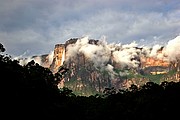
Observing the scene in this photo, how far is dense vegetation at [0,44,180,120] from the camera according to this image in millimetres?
56875

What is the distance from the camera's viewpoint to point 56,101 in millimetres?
79750

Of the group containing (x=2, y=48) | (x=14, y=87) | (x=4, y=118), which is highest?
(x=2, y=48)

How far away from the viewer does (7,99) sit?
2152 inches

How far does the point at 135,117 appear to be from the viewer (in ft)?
259

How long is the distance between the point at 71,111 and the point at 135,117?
13.1 meters

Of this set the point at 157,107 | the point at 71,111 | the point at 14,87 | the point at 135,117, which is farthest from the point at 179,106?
the point at 14,87

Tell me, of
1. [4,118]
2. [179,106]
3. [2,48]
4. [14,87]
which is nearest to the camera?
[4,118]

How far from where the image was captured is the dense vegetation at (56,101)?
187 ft

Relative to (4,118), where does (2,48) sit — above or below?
above

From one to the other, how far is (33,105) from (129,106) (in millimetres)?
25917

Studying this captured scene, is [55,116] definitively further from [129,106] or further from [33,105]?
[129,106]

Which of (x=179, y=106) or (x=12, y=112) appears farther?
(x=179, y=106)

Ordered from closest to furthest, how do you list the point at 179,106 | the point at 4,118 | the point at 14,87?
the point at 4,118
the point at 14,87
the point at 179,106

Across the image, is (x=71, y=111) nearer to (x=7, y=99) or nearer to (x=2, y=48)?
(x=2, y=48)
